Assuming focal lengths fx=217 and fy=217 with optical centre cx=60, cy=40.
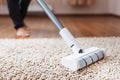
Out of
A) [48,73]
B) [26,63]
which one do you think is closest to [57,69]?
[48,73]

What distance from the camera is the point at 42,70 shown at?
88cm

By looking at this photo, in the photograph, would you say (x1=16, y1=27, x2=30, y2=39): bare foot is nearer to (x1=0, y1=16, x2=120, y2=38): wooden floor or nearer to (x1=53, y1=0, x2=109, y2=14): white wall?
(x1=0, y1=16, x2=120, y2=38): wooden floor

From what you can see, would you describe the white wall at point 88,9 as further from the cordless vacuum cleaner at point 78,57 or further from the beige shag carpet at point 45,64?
the cordless vacuum cleaner at point 78,57

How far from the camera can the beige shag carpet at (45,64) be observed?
2.74 ft

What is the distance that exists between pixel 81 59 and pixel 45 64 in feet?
0.55

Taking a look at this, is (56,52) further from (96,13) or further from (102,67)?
(96,13)

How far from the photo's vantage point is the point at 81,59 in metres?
0.88

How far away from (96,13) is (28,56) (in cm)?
290

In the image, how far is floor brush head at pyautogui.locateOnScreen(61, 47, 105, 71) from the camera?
34.2 inches

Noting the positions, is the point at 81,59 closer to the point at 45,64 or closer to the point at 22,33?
the point at 45,64

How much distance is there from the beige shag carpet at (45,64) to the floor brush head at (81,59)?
2cm

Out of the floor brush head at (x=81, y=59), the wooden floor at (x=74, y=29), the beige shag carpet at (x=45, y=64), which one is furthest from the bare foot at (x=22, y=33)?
the floor brush head at (x=81, y=59)

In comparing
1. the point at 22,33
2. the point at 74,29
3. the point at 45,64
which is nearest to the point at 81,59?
the point at 45,64

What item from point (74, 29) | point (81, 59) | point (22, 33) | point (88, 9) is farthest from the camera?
point (88, 9)
